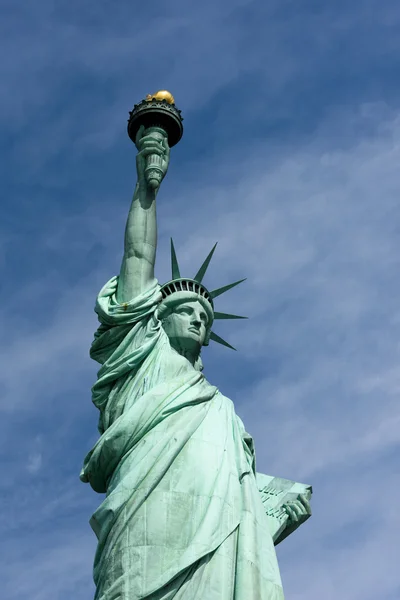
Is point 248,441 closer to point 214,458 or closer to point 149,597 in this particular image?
point 214,458

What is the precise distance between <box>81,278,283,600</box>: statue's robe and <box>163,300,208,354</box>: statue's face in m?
0.24

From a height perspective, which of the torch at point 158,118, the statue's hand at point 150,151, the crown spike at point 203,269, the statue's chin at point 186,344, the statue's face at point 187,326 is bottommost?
the statue's chin at point 186,344

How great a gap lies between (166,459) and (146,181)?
→ 4.89 m

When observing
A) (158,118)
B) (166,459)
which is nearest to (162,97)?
(158,118)

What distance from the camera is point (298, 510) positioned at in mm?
16188

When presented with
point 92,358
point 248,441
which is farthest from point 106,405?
point 248,441

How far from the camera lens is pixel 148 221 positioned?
1747 cm

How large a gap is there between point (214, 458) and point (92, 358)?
2693 mm

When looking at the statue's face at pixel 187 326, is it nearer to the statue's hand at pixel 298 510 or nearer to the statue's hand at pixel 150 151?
the statue's hand at pixel 150 151

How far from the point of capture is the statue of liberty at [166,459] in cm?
1410

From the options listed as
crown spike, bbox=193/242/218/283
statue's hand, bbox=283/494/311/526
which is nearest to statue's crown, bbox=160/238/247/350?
crown spike, bbox=193/242/218/283

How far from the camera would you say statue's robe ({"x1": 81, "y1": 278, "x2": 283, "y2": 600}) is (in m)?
14.0

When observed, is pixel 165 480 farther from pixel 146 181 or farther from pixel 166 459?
pixel 146 181

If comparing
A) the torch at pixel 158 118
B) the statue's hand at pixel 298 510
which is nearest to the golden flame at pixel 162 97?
the torch at pixel 158 118
